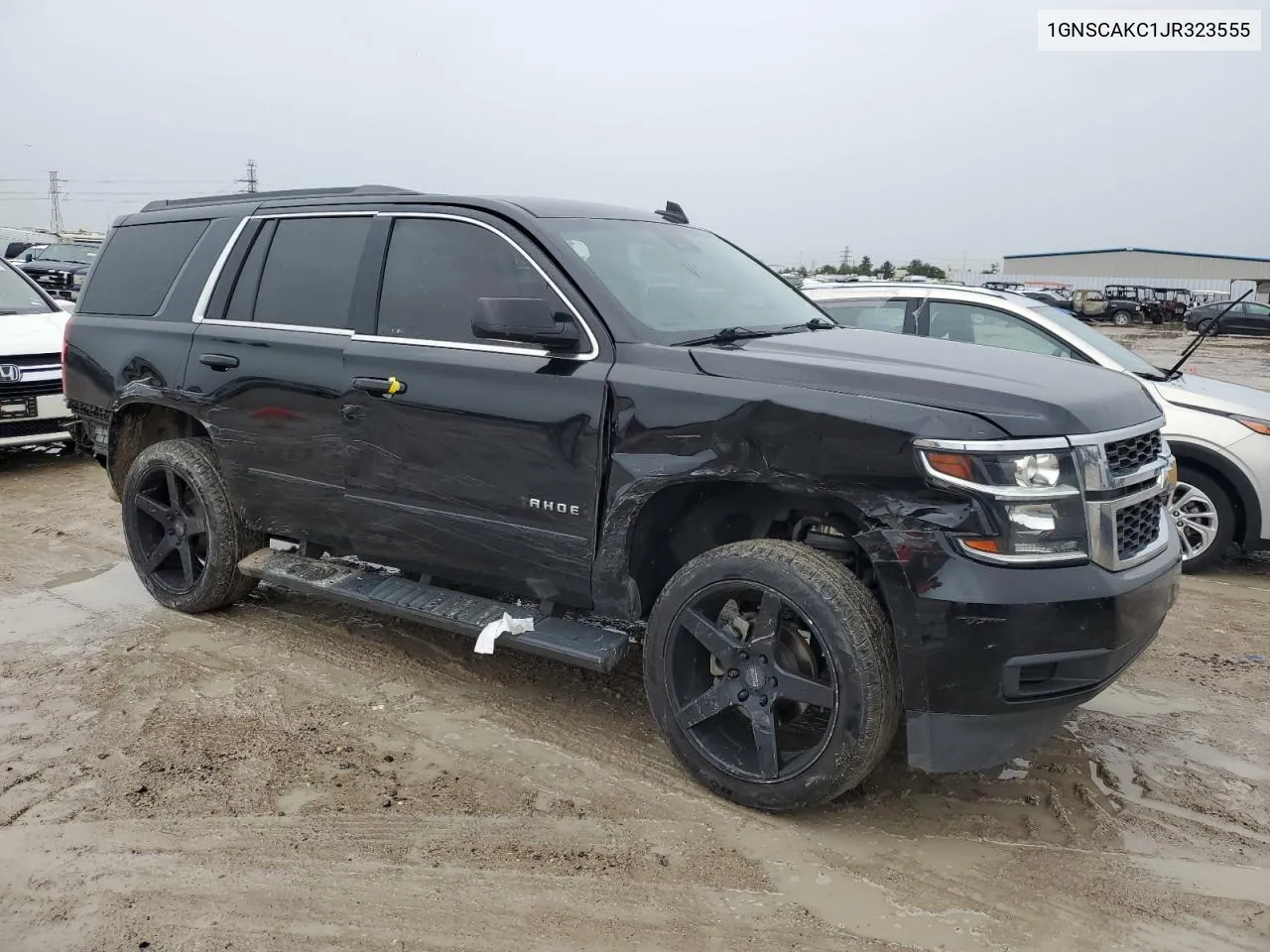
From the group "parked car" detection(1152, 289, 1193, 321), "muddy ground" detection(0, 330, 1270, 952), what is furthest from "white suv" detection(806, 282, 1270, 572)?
"parked car" detection(1152, 289, 1193, 321)

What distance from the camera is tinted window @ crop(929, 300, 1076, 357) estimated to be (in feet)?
21.0

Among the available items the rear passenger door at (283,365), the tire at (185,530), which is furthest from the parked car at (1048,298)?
the tire at (185,530)

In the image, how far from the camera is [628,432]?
11.4 feet

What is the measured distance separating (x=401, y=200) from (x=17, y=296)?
701 cm

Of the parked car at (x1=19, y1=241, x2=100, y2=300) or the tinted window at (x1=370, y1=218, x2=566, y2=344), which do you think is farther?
the parked car at (x1=19, y1=241, x2=100, y2=300)

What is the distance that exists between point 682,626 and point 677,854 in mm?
711

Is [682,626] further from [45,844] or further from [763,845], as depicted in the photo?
[45,844]

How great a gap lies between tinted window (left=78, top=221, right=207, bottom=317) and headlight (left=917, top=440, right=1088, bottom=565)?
3.95m

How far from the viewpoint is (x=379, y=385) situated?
407 cm

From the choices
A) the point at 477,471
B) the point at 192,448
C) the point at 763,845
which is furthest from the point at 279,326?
the point at 763,845

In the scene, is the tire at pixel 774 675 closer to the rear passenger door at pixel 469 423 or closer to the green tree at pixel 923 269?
the rear passenger door at pixel 469 423

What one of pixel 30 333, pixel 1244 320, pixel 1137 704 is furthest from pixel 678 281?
pixel 1244 320

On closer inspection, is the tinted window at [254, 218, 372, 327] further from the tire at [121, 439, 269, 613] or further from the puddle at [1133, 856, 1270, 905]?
the puddle at [1133, 856, 1270, 905]

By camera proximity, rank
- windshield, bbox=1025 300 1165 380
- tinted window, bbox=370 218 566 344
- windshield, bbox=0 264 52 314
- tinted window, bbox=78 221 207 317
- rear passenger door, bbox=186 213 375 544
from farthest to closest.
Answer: windshield, bbox=0 264 52 314
windshield, bbox=1025 300 1165 380
tinted window, bbox=78 221 207 317
rear passenger door, bbox=186 213 375 544
tinted window, bbox=370 218 566 344
